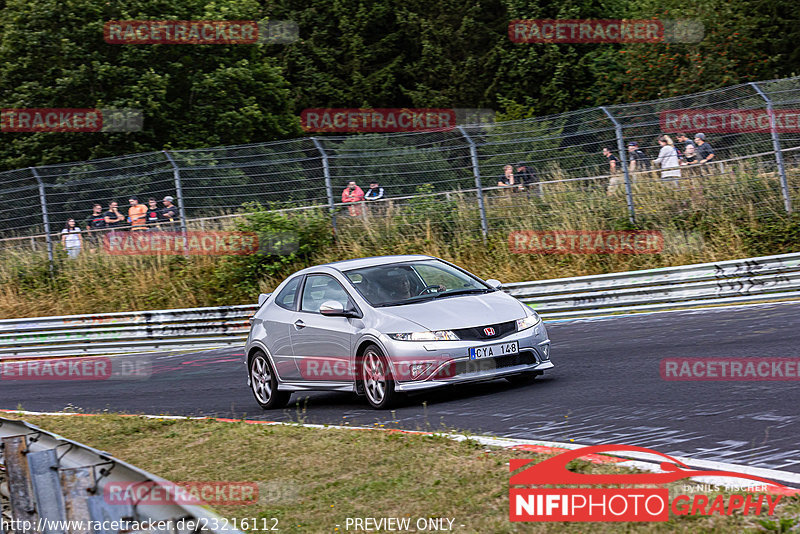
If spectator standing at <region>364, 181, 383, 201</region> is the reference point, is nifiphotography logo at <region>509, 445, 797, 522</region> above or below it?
below

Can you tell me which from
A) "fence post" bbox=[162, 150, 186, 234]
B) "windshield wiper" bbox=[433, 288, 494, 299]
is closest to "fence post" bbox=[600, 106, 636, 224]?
"windshield wiper" bbox=[433, 288, 494, 299]

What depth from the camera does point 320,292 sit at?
11344mm

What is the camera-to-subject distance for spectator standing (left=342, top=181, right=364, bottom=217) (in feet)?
69.6

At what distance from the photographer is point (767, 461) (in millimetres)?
6332

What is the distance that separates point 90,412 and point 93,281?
10998 mm

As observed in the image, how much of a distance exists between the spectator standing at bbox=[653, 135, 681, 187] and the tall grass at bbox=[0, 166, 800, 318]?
156 mm

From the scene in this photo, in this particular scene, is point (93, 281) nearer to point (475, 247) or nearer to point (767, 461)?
point (475, 247)

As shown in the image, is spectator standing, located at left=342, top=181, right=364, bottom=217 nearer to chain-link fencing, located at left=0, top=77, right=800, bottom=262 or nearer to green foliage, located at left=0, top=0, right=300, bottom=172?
chain-link fencing, located at left=0, top=77, right=800, bottom=262

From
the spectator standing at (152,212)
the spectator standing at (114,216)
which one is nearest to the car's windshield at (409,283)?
the spectator standing at (152,212)

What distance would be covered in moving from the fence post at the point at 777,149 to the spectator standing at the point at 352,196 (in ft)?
25.8

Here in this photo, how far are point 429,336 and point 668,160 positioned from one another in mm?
9974

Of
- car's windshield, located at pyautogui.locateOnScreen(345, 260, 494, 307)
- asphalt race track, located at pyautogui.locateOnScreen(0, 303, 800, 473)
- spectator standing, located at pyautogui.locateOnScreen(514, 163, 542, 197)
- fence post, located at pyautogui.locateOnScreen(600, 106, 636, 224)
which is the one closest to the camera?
asphalt race track, located at pyautogui.locateOnScreen(0, 303, 800, 473)

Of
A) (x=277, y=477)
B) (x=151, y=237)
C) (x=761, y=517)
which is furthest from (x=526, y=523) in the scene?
(x=151, y=237)

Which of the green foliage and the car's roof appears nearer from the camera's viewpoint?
the car's roof
